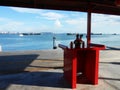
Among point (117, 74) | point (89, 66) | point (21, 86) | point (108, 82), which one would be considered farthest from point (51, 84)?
point (117, 74)

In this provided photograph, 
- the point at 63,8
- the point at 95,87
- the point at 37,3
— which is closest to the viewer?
the point at 95,87

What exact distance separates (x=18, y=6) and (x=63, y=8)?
6.86ft

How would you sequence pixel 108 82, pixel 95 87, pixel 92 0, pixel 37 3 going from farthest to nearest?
pixel 37 3 < pixel 92 0 < pixel 108 82 < pixel 95 87

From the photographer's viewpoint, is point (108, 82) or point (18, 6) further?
point (18, 6)

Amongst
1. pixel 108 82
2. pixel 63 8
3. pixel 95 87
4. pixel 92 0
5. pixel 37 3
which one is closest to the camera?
pixel 95 87

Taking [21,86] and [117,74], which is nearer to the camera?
[21,86]

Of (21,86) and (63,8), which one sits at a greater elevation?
(63,8)

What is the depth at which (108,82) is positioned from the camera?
7676 mm

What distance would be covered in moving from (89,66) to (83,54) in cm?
53

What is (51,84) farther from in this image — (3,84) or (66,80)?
(3,84)

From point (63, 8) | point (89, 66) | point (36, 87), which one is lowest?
point (36, 87)

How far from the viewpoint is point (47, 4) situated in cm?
937

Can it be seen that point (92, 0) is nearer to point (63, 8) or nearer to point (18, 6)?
point (63, 8)

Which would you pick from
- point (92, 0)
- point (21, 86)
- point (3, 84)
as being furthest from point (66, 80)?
point (92, 0)
